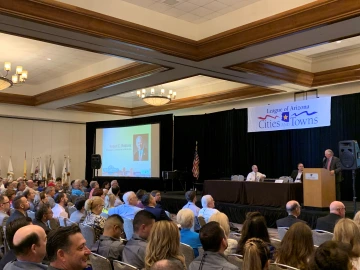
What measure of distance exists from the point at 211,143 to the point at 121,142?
3.50 meters

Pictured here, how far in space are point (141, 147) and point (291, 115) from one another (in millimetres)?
5862

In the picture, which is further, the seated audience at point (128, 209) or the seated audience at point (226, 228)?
the seated audience at point (128, 209)

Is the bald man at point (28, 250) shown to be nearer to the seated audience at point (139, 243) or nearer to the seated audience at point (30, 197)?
the seated audience at point (139, 243)

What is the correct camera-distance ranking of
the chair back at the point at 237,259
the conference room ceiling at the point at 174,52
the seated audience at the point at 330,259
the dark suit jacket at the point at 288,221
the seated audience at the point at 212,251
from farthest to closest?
the conference room ceiling at the point at 174,52 < the dark suit jacket at the point at 288,221 < the chair back at the point at 237,259 < the seated audience at the point at 212,251 < the seated audience at the point at 330,259

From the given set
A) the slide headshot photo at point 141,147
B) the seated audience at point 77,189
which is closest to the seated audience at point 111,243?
the seated audience at point 77,189

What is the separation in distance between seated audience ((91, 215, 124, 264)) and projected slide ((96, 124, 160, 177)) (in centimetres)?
1001

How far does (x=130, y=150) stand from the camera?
14.2m

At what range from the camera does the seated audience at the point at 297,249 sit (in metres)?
2.72

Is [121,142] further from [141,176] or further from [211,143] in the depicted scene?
[211,143]

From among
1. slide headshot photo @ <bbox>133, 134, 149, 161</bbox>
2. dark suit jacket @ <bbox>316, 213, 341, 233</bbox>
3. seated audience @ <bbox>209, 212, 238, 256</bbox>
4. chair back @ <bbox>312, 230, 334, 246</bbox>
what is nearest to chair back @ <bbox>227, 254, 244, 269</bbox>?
seated audience @ <bbox>209, 212, 238, 256</bbox>

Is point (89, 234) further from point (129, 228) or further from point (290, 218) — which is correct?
point (290, 218)

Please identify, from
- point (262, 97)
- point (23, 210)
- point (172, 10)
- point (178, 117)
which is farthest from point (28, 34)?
point (178, 117)

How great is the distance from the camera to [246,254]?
2.12m

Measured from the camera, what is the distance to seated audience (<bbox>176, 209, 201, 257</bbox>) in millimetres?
3633
